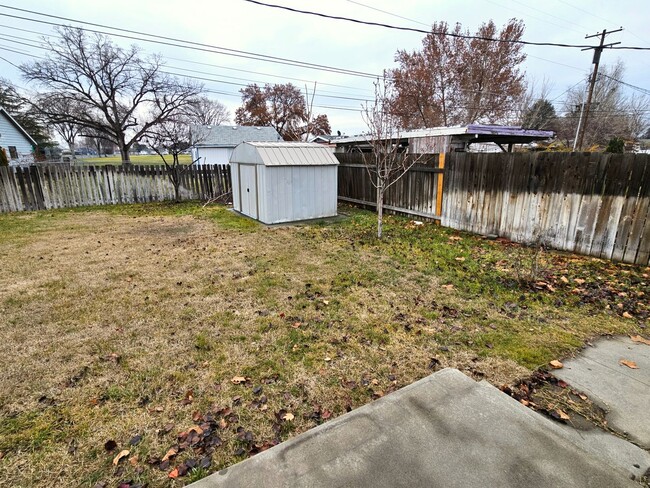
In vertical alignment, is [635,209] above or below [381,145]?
below

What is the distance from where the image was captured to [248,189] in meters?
9.31

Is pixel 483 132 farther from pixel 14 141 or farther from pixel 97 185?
pixel 14 141

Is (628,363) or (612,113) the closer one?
(628,363)

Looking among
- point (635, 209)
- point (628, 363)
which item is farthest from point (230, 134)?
point (628, 363)

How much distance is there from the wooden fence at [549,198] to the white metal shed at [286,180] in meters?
2.48

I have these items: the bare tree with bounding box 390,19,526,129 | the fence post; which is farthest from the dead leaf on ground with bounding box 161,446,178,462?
the bare tree with bounding box 390,19,526,129

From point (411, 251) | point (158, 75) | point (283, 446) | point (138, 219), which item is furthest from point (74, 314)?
point (158, 75)

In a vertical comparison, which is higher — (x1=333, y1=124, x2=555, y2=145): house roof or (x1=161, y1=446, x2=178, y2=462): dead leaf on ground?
(x1=333, y1=124, x2=555, y2=145): house roof

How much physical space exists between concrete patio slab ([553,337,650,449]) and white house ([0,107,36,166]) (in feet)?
96.7

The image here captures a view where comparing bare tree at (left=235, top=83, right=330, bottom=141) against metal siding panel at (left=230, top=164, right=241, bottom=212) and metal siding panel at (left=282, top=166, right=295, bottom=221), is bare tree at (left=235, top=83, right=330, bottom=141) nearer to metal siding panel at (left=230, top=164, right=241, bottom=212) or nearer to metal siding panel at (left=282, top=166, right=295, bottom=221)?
metal siding panel at (left=230, top=164, right=241, bottom=212)

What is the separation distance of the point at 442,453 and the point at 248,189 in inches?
335

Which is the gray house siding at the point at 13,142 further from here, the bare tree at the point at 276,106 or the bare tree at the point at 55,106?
the bare tree at the point at 276,106

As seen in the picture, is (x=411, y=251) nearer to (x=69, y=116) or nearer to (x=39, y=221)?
(x=39, y=221)

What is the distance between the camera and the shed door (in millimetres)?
8883
